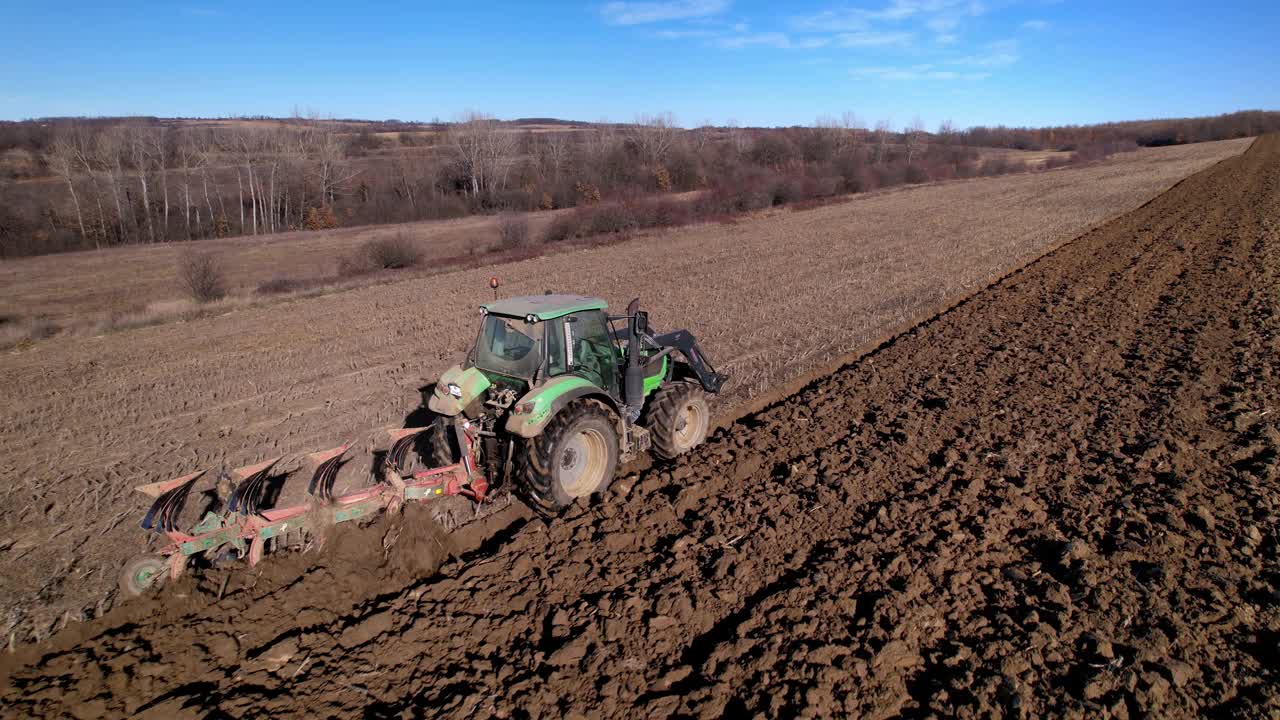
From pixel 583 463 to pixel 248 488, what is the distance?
2751 millimetres

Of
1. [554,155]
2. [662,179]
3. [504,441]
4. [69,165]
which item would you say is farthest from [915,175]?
[69,165]

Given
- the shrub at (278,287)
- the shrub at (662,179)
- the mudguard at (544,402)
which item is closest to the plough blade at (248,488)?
the mudguard at (544,402)

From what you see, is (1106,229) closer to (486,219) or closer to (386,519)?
(386,519)

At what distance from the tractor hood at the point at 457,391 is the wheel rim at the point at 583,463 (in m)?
0.93

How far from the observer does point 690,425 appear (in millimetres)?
7309

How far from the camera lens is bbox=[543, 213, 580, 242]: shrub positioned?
3156 cm

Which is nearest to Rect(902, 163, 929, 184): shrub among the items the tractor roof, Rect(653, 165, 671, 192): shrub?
Rect(653, 165, 671, 192): shrub

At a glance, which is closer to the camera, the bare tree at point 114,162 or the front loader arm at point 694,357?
the front loader arm at point 694,357

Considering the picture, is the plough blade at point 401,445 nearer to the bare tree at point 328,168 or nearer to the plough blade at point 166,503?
the plough blade at point 166,503

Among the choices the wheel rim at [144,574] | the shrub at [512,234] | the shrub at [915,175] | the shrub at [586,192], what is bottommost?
the wheel rim at [144,574]

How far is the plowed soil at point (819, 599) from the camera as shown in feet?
12.1

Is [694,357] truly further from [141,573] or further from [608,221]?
[608,221]

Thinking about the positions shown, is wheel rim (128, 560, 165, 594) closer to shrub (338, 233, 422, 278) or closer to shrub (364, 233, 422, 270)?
shrub (338, 233, 422, 278)

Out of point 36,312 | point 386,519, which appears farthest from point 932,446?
point 36,312
